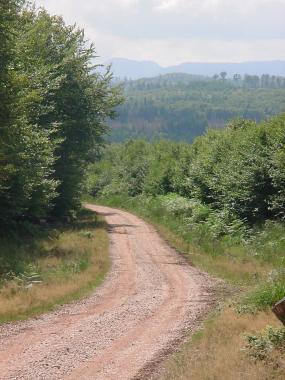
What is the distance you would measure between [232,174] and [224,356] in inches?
817

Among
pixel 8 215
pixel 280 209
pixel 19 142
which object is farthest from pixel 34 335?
pixel 280 209

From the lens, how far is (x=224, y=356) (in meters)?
→ 10.0

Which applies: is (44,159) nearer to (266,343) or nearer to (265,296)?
(265,296)

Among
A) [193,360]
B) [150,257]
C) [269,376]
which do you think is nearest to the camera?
[269,376]

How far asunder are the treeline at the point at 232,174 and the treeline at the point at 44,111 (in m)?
9.37

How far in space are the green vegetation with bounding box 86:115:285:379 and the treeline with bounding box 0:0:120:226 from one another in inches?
321

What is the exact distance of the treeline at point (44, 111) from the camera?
21.3 m

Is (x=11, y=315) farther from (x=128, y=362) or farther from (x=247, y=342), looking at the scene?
(x=247, y=342)

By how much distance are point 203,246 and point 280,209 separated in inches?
174

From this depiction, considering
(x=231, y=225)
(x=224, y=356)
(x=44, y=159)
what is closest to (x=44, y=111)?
(x=44, y=159)

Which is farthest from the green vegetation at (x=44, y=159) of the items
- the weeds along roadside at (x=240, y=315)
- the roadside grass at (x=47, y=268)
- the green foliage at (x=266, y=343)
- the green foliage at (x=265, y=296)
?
the green foliage at (x=266, y=343)

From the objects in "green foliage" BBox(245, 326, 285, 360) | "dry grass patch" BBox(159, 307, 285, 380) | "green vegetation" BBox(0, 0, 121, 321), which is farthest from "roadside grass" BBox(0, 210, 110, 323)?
"green foliage" BBox(245, 326, 285, 360)

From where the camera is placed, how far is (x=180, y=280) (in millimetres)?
19906

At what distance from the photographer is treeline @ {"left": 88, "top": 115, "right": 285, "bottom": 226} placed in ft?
88.1
